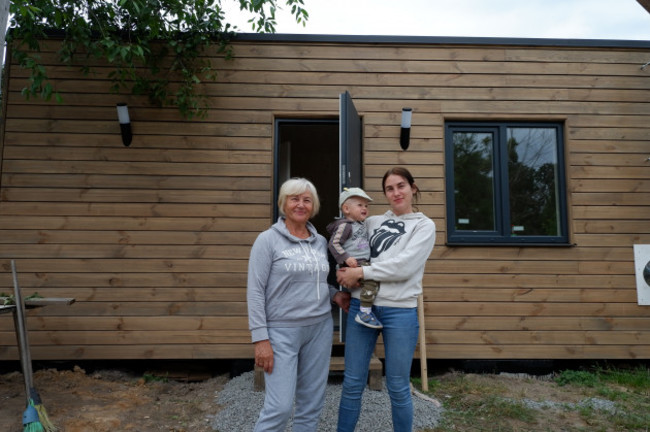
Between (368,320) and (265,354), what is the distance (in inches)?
20.0

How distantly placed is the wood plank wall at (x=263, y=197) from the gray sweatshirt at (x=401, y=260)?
174 cm

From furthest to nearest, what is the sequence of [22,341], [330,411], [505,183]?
1. [505,183]
2. [330,411]
3. [22,341]

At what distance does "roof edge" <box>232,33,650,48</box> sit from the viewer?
157 inches

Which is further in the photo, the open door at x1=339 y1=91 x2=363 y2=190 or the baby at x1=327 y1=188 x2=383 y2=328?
the open door at x1=339 y1=91 x2=363 y2=190

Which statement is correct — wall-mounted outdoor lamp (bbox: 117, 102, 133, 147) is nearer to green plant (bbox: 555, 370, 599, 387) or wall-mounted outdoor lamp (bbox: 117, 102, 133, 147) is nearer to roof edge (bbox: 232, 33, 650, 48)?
roof edge (bbox: 232, 33, 650, 48)

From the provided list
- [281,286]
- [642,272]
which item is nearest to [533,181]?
[642,272]

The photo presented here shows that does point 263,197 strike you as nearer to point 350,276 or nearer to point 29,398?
point 350,276

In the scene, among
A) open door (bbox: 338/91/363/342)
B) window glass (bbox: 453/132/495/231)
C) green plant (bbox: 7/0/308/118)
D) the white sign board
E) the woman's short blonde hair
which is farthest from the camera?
window glass (bbox: 453/132/495/231)

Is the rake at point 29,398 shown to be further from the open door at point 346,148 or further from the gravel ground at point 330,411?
the open door at point 346,148

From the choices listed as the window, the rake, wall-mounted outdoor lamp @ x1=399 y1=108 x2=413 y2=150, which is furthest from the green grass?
the rake

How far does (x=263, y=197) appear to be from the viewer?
151 inches

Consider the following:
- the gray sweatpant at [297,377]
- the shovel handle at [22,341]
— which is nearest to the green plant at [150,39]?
the shovel handle at [22,341]

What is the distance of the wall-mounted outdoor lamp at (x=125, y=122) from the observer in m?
3.69

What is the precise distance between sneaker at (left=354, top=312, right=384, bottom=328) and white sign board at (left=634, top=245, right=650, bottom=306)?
10.6 feet
